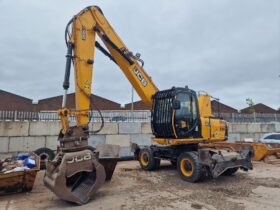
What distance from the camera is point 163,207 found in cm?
461

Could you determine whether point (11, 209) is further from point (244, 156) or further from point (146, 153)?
point (244, 156)

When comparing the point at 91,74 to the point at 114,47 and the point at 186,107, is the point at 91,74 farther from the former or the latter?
the point at 186,107

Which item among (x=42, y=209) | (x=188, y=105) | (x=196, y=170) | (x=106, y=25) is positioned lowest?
(x=42, y=209)

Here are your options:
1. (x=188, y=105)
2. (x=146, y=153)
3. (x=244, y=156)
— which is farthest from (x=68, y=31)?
(x=244, y=156)

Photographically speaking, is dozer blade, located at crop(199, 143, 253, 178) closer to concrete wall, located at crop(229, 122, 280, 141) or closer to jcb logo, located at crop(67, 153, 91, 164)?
jcb logo, located at crop(67, 153, 91, 164)

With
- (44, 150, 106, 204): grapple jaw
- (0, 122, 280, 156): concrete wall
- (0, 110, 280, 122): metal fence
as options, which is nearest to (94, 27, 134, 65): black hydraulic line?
(0, 110, 280, 122): metal fence

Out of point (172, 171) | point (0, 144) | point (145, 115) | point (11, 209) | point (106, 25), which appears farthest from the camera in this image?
point (145, 115)

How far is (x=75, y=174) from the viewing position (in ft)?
16.2

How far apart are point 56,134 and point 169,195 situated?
5.93m

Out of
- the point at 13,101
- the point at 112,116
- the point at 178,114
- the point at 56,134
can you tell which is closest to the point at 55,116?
the point at 56,134

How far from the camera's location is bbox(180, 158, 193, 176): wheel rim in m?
6.68

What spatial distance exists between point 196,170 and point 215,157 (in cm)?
57

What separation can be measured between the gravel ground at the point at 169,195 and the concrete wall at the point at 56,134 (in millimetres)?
2333

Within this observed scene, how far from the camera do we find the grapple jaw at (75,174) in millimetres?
4465
